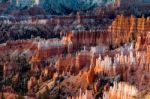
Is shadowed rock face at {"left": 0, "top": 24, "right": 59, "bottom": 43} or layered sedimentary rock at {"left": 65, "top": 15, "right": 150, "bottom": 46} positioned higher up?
layered sedimentary rock at {"left": 65, "top": 15, "right": 150, "bottom": 46}

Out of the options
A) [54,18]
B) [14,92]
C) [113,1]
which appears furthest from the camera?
[113,1]

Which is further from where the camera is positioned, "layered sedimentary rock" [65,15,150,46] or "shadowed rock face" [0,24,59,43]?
"shadowed rock face" [0,24,59,43]

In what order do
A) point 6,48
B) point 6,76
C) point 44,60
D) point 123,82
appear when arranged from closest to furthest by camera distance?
point 123,82 < point 6,76 < point 44,60 < point 6,48

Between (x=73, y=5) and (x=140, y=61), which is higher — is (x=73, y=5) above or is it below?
below

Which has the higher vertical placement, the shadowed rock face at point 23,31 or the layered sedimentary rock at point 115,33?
the layered sedimentary rock at point 115,33

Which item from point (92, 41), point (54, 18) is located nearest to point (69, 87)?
point (92, 41)

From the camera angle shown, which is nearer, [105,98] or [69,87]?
[105,98]

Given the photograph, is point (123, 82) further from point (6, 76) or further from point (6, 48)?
point (6, 48)

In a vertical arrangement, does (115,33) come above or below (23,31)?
above

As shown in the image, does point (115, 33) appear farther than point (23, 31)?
No

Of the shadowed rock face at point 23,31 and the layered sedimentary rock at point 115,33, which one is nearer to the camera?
the layered sedimentary rock at point 115,33
